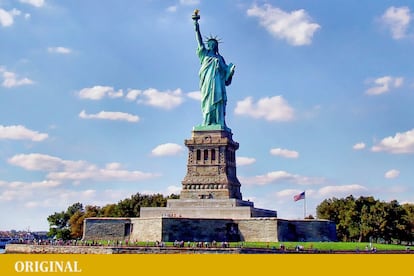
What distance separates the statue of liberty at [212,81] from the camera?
5844cm

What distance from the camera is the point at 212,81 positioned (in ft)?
193

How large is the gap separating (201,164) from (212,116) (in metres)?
5.49

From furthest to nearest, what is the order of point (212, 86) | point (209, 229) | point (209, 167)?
point (212, 86)
point (209, 167)
point (209, 229)

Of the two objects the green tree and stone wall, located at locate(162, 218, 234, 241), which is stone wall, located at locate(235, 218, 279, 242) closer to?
stone wall, located at locate(162, 218, 234, 241)

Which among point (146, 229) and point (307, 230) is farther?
point (307, 230)

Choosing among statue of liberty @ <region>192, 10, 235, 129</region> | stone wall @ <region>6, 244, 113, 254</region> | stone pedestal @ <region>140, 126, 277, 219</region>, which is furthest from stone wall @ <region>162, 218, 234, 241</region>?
statue of liberty @ <region>192, 10, 235, 129</region>

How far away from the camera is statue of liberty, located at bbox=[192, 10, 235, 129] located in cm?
5844

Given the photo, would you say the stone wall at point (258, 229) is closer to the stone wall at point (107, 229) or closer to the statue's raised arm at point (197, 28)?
the stone wall at point (107, 229)

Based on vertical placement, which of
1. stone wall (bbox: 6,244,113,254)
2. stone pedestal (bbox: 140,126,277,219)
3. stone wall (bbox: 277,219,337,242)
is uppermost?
stone pedestal (bbox: 140,126,277,219)

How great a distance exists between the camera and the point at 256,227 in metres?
48.2

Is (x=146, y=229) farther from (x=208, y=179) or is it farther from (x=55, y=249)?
(x=208, y=179)

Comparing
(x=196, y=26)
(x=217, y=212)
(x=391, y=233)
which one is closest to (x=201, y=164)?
(x=217, y=212)

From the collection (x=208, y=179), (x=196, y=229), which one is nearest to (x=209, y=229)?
(x=196, y=229)

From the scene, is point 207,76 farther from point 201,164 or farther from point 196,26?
point 201,164
